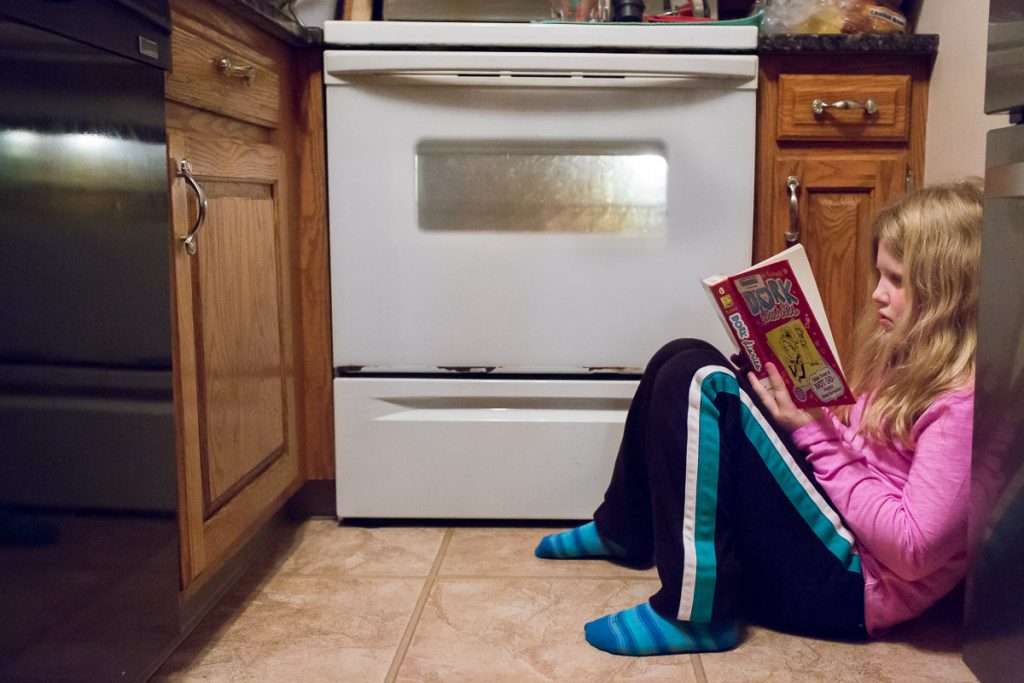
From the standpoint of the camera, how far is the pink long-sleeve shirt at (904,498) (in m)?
1.02

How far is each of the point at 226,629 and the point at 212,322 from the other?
1.35ft

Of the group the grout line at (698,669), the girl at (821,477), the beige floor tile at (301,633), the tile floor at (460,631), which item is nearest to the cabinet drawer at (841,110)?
the girl at (821,477)

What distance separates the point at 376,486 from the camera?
1584mm

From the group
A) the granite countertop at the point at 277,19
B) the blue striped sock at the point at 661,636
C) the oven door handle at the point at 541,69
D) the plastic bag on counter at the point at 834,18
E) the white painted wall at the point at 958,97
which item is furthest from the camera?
the plastic bag on counter at the point at 834,18

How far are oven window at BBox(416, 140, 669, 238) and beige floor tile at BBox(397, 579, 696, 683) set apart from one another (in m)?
0.59

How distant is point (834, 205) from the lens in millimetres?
1555

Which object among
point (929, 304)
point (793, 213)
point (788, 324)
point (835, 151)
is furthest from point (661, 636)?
point (835, 151)

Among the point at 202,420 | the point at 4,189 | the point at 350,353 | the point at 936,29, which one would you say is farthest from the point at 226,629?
the point at 936,29

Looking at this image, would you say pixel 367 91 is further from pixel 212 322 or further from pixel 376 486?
pixel 376 486

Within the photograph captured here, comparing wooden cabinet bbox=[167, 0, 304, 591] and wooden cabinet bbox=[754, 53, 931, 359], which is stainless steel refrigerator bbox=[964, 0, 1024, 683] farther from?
wooden cabinet bbox=[167, 0, 304, 591]

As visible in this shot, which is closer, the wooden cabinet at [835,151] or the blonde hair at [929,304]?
the blonde hair at [929,304]

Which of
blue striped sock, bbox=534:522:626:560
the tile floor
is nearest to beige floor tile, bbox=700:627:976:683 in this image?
the tile floor

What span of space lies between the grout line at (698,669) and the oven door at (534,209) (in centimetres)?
55

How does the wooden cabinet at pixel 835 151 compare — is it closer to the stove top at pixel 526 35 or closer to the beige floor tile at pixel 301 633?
the stove top at pixel 526 35
